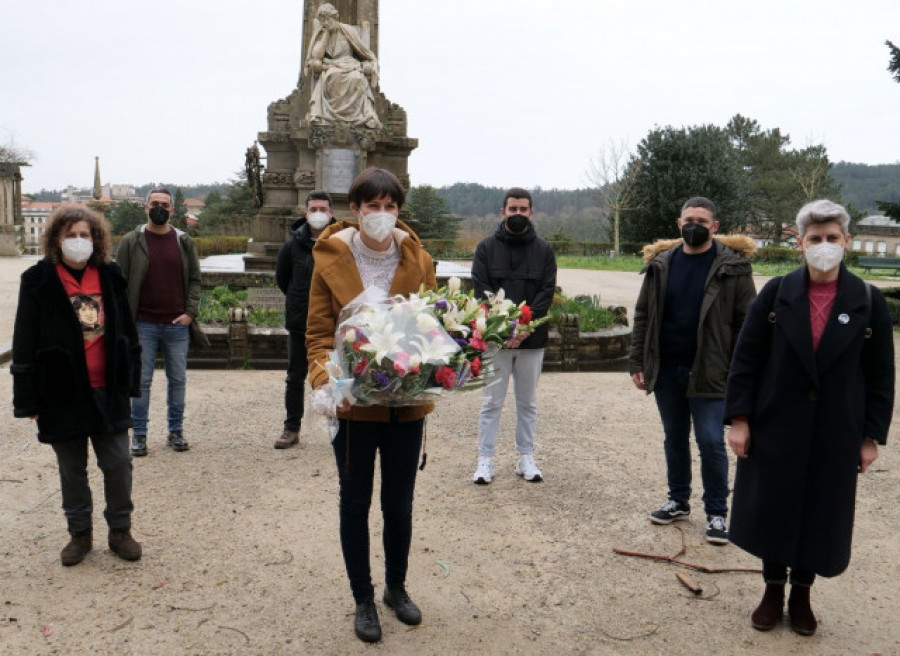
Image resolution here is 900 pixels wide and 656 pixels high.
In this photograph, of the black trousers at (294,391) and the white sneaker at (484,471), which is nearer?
the white sneaker at (484,471)

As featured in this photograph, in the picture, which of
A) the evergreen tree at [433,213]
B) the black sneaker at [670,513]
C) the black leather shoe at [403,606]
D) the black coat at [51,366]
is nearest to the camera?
the black leather shoe at [403,606]

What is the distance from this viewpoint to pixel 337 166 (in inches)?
573

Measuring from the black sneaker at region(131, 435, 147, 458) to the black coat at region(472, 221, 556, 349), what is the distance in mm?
2754

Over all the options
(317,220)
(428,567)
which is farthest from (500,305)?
(317,220)

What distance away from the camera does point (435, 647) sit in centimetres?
327

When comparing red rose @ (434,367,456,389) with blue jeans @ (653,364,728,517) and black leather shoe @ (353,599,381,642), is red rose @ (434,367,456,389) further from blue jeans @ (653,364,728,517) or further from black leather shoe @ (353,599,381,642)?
blue jeans @ (653,364,728,517)

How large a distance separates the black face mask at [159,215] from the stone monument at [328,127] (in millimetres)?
8090

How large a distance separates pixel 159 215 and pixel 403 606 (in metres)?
3.64

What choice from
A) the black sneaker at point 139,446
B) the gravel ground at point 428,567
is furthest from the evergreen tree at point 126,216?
the gravel ground at point 428,567

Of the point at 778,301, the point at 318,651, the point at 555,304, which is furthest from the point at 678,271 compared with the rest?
the point at 555,304

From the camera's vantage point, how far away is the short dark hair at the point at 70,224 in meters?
4.02

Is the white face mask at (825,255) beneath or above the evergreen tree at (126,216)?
beneath

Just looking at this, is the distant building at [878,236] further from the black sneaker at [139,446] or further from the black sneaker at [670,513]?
the black sneaker at [139,446]

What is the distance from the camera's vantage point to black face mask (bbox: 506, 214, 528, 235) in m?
5.37
